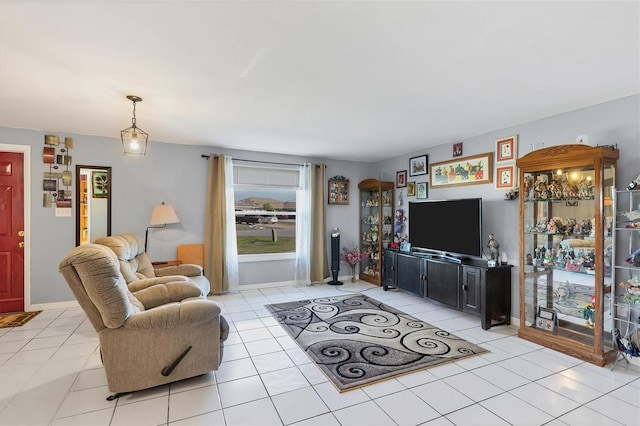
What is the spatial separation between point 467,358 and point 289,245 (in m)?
3.73

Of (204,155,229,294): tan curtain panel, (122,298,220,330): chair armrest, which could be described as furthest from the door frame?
(122,298,220,330): chair armrest

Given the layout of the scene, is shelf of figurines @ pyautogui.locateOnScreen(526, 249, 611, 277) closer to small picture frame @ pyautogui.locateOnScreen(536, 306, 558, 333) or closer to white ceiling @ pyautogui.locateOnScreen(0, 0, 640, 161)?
small picture frame @ pyautogui.locateOnScreen(536, 306, 558, 333)

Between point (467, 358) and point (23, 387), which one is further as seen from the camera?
point (467, 358)

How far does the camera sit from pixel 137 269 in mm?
3666

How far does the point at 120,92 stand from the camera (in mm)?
2713

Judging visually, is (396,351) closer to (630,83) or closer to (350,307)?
(350,307)

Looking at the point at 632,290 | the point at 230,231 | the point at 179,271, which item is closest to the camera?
the point at 632,290

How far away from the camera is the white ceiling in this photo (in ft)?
5.35

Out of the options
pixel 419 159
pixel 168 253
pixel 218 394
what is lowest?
pixel 218 394

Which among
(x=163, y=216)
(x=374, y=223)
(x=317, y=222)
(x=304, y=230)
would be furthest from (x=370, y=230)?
(x=163, y=216)

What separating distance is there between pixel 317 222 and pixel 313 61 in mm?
3730

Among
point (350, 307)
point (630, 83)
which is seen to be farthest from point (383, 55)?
point (350, 307)

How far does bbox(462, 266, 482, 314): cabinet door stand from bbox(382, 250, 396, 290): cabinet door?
1.36 meters

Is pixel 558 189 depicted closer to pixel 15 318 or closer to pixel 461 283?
pixel 461 283
